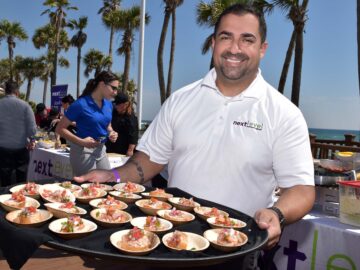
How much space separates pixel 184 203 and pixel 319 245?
1.24 metres


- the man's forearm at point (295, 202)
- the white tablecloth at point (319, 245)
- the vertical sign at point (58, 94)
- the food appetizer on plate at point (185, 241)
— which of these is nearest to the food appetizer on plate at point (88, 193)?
the food appetizer on plate at point (185, 241)

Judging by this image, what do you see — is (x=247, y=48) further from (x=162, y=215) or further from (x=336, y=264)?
(x=336, y=264)

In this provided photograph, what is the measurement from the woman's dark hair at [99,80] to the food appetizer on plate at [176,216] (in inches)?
121

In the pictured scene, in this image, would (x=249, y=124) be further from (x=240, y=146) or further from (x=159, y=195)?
(x=159, y=195)

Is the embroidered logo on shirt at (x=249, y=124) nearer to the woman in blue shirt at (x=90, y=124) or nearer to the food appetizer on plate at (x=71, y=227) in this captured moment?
the food appetizer on plate at (x=71, y=227)

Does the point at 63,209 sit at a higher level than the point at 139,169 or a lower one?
lower

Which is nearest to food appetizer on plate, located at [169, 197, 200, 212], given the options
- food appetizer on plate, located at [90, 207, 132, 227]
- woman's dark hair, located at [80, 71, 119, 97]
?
food appetizer on plate, located at [90, 207, 132, 227]

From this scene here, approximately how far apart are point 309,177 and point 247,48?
0.79m

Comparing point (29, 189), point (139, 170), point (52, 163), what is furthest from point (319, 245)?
point (52, 163)

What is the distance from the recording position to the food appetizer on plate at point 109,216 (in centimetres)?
183

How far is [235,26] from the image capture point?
2123mm

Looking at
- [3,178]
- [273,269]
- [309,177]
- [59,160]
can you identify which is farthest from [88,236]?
[3,178]

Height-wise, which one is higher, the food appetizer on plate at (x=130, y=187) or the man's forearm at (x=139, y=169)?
the man's forearm at (x=139, y=169)

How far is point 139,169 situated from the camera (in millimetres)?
2408
